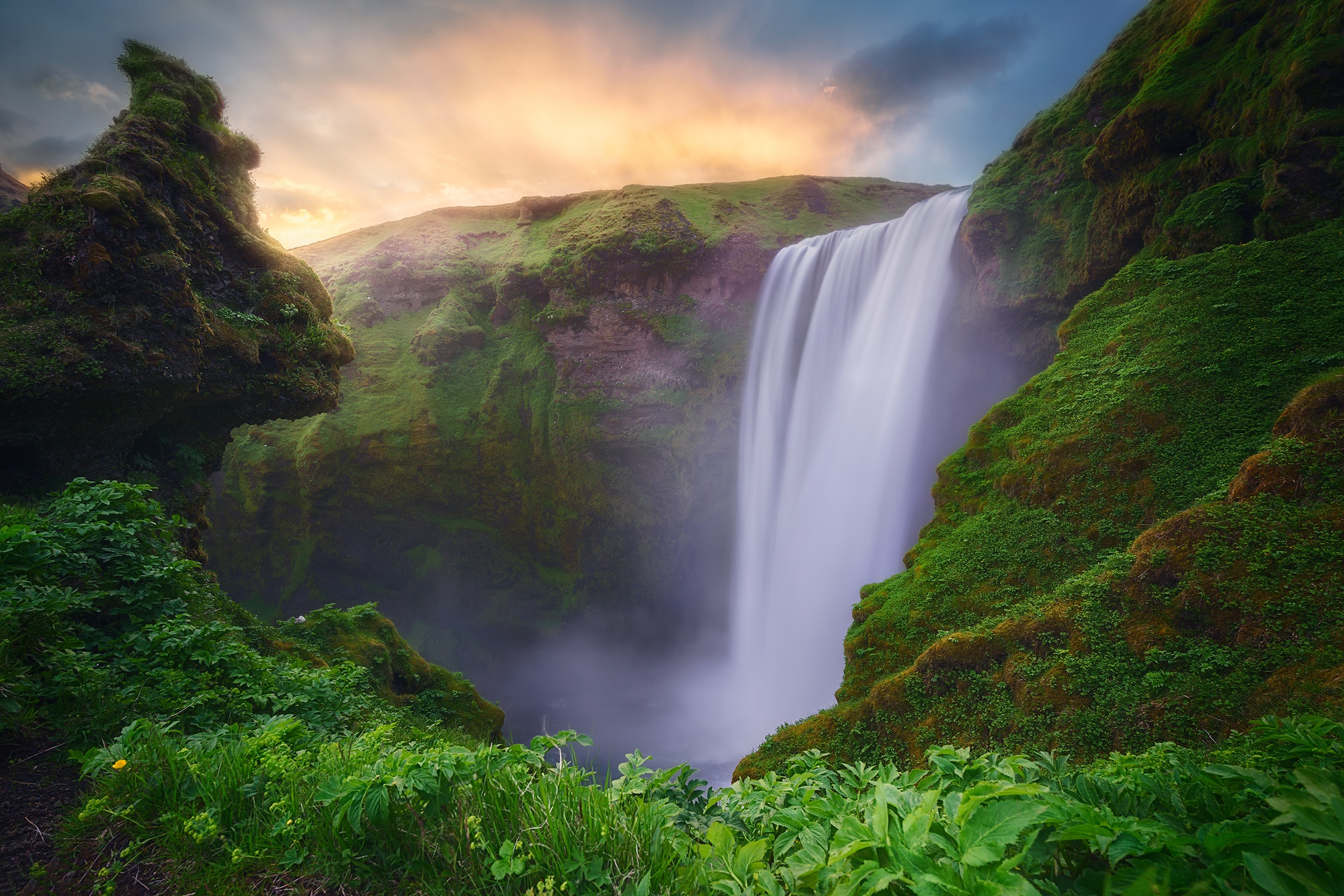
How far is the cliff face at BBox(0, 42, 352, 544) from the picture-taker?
281 inches

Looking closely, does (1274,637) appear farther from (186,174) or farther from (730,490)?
(730,490)

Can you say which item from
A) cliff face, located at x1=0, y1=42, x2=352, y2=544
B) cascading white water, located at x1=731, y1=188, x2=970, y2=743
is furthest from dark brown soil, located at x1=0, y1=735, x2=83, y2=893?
cascading white water, located at x1=731, y1=188, x2=970, y2=743

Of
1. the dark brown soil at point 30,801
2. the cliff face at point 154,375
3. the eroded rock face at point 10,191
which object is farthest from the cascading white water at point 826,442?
the eroded rock face at point 10,191

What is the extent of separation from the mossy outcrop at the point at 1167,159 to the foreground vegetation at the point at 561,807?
7.29 m

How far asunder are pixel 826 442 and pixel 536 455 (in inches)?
473

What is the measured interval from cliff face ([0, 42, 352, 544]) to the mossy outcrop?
1493 centimetres

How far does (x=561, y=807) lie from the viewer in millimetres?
1922

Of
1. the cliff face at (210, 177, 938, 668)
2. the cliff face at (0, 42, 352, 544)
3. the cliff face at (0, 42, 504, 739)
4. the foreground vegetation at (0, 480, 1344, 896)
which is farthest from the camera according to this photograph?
the cliff face at (210, 177, 938, 668)

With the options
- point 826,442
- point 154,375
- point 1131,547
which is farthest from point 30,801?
point 826,442

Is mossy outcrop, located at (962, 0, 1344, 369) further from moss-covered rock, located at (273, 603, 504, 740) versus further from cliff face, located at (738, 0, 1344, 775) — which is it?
moss-covered rock, located at (273, 603, 504, 740)

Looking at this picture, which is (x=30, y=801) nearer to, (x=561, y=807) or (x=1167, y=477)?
(x=561, y=807)

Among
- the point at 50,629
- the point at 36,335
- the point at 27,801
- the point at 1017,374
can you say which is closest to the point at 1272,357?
the point at 1017,374

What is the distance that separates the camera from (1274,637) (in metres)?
3.86

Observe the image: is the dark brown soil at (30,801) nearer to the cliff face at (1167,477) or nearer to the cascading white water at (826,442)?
the cliff face at (1167,477)
